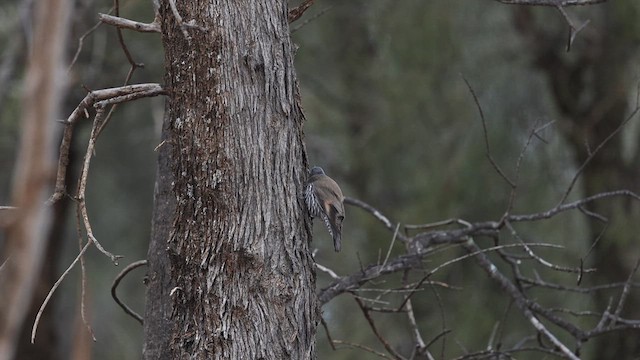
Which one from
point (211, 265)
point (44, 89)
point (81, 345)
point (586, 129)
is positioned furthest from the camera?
point (586, 129)

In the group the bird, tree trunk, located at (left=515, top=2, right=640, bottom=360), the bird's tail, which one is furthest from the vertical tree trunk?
tree trunk, located at (left=515, top=2, right=640, bottom=360)

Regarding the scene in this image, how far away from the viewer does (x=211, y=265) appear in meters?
2.20

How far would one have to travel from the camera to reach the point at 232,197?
7.24 ft

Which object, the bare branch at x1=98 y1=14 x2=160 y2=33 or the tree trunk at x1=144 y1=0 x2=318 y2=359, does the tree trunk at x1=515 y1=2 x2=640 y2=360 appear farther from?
the bare branch at x1=98 y1=14 x2=160 y2=33

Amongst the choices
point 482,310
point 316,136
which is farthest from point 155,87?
point 316,136

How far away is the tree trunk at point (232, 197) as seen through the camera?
2195mm

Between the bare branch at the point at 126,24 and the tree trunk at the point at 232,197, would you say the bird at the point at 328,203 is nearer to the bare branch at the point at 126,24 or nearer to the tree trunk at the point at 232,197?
the tree trunk at the point at 232,197

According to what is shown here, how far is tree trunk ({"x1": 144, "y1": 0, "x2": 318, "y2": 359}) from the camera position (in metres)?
2.20

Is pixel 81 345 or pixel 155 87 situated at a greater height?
pixel 155 87

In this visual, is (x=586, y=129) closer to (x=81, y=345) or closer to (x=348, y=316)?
(x=348, y=316)

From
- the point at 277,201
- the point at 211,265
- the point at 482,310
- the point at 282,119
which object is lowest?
the point at 482,310

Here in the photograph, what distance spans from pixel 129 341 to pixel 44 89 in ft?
29.0

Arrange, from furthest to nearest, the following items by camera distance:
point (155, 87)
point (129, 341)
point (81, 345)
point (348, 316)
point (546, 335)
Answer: point (129, 341) < point (348, 316) < point (546, 335) < point (155, 87) < point (81, 345)

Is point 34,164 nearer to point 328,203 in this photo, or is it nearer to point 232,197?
point 232,197
